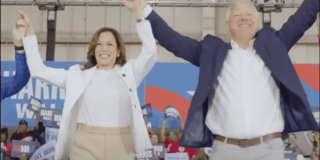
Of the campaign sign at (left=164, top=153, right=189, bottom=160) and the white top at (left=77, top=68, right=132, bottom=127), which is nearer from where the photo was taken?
the white top at (left=77, top=68, right=132, bottom=127)

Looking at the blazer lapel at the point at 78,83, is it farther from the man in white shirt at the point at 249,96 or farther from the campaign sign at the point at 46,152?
the campaign sign at the point at 46,152

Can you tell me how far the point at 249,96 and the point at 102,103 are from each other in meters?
1.01

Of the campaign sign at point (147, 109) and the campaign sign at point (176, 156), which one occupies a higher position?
the campaign sign at point (147, 109)

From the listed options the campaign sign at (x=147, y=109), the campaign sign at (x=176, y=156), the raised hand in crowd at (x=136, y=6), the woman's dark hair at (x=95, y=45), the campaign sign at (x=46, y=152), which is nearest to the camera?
the raised hand in crowd at (x=136, y=6)

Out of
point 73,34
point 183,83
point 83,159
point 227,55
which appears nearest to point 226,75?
point 227,55

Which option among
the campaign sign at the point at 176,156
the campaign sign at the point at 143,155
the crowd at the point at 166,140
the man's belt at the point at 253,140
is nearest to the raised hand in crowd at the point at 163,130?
the crowd at the point at 166,140

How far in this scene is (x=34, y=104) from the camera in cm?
587

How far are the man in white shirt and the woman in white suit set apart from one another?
483 millimetres

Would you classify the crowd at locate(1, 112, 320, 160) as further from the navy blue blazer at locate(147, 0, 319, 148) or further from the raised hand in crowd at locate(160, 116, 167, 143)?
the navy blue blazer at locate(147, 0, 319, 148)

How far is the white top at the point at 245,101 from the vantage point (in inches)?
86.0

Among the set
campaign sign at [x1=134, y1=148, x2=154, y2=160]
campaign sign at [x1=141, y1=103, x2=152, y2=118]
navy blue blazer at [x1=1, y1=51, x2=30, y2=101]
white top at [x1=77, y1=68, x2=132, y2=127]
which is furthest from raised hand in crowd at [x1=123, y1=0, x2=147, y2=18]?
campaign sign at [x1=141, y1=103, x2=152, y2=118]

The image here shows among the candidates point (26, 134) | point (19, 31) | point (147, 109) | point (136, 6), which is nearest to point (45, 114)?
point (26, 134)

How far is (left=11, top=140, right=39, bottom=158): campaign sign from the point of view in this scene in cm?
580

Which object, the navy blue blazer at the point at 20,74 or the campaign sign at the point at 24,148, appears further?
the campaign sign at the point at 24,148
